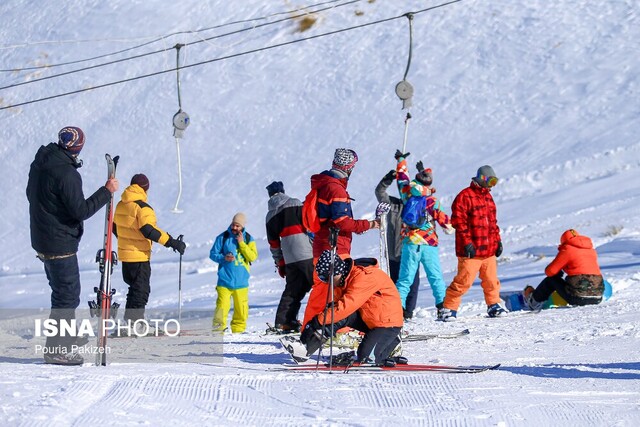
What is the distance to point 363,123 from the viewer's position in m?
28.6

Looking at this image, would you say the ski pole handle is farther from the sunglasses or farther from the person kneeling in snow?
the sunglasses

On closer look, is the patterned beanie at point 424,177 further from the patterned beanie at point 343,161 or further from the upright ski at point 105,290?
the upright ski at point 105,290

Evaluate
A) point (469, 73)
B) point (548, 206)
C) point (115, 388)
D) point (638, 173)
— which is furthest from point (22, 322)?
point (469, 73)

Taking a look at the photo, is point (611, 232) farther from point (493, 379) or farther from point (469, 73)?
point (469, 73)

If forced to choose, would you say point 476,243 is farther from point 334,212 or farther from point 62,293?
point 62,293

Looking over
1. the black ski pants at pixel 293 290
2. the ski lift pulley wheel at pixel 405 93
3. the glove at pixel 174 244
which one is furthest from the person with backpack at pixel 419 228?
the ski lift pulley wheel at pixel 405 93

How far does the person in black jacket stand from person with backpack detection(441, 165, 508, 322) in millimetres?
4558

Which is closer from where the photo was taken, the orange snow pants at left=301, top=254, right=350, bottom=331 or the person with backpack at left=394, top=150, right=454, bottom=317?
the orange snow pants at left=301, top=254, right=350, bottom=331

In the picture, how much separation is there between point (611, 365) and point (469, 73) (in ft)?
75.7

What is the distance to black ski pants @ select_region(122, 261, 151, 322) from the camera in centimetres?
1006

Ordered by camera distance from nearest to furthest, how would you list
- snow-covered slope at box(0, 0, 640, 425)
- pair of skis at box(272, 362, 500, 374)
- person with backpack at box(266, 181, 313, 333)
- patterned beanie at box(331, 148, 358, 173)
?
pair of skis at box(272, 362, 500, 374), patterned beanie at box(331, 148, 358, 173), person with backpack at box(266, 181, 313, 333), snow-covered slope at box(0, 0, 640, 425)

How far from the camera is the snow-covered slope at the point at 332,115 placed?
21.0 meters

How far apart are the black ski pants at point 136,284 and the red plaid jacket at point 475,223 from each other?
306 cm

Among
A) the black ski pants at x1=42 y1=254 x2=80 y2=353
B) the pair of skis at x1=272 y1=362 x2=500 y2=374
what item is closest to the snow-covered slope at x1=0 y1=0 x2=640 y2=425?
the pair of skis at x1=272 y1=362 x2=500 y2=374
